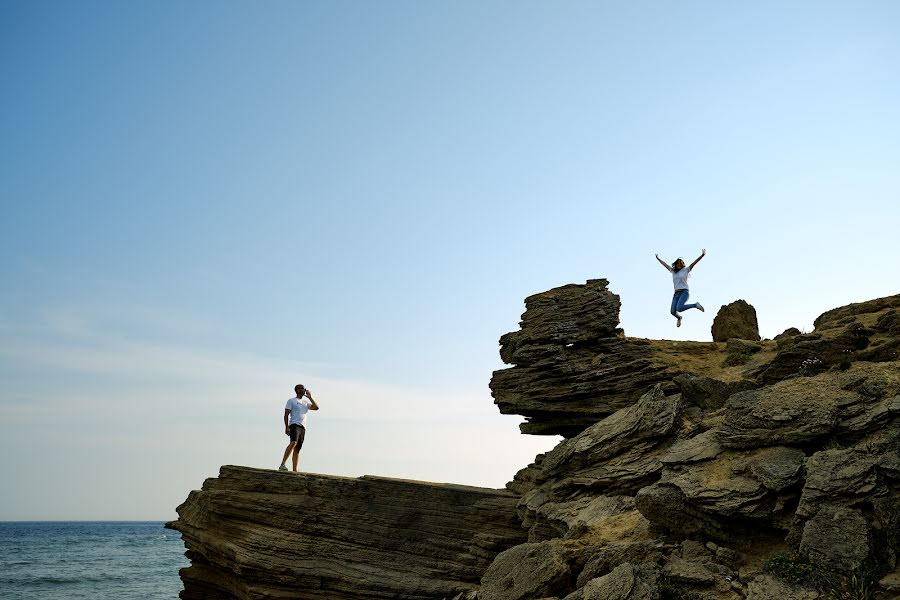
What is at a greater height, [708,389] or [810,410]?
[708,389]

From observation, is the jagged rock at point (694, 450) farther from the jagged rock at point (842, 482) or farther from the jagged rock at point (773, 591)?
the jagged rock at point (773, 591)

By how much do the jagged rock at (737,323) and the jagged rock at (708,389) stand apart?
502 centimetres

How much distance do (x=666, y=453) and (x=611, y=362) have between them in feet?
17.7

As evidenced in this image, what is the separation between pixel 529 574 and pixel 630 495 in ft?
12.4

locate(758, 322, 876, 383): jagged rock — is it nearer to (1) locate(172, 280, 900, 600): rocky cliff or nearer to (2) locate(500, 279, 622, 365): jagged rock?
(1) locate(172, 280, 900, 600): rocky cliff

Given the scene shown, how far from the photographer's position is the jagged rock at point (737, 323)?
2503 centimetres

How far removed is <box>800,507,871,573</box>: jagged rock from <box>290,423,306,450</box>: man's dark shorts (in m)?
15.9

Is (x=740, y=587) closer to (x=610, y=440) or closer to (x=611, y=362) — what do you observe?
(x=610, y=440)

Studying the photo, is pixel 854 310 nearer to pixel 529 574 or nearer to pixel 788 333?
pixel 788 333

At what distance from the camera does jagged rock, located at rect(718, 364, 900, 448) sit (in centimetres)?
1530

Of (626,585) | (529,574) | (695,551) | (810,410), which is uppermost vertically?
(810,410)

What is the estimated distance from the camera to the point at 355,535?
22078 mm

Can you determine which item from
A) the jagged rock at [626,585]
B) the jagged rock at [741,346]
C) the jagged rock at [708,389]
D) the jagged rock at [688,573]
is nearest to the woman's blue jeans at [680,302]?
the jagged rock at [741,346]

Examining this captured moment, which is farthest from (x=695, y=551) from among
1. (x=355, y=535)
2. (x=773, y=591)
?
(x=355, y=535)
